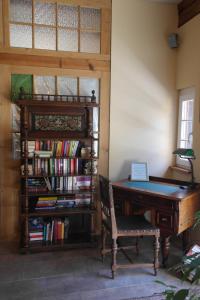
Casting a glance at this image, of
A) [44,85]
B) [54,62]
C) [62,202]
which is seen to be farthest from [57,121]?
[62,202]

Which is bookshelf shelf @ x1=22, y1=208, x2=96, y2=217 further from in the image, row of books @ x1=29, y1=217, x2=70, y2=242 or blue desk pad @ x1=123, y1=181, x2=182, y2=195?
blue desk pad @ x1=123, y1=181, x2=182, y2=195

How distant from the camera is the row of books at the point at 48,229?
2.99m

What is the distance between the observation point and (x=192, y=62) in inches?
120

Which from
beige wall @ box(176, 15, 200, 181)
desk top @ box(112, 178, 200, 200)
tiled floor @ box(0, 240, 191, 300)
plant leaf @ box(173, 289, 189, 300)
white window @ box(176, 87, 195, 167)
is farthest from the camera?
white window @ box(176, 87, 195, 167)

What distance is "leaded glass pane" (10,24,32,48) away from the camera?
9.64 ft

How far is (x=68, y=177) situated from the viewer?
3051 millimetres

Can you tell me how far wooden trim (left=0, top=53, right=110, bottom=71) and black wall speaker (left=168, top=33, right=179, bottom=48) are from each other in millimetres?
817

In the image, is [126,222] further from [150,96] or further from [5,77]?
[5,77]

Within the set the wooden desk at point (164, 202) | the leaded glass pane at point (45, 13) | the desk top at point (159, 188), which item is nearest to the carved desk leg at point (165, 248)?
the wooden desk at point (164, 202)

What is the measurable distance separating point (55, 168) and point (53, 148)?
221 millimetres

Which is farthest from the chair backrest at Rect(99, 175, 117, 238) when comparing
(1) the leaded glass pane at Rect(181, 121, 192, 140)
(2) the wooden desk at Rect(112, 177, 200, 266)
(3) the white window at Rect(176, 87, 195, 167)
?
(1) the leaded glass pane at Rect(181, 121, 192, 140)

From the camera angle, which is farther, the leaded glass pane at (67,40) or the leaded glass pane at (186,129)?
the leaded glass pane at (186,129)

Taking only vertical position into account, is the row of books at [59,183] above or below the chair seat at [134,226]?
above

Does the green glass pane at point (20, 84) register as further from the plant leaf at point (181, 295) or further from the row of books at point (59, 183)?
the plant leaf at point (181, 295)
